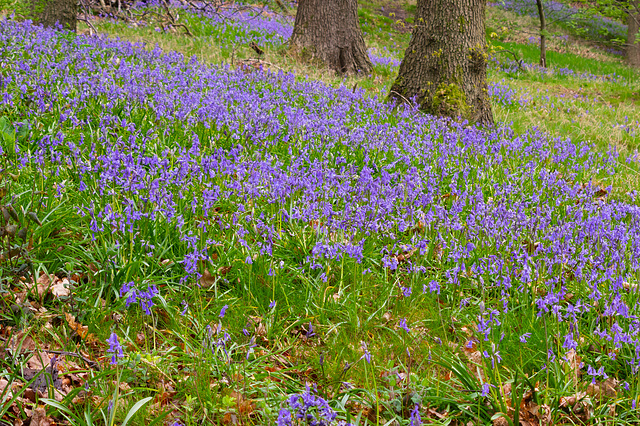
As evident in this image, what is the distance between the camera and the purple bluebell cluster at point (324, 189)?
3299 millimetres

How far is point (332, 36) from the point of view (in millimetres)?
11992

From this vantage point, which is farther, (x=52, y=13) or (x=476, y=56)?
(x=52, y=13)

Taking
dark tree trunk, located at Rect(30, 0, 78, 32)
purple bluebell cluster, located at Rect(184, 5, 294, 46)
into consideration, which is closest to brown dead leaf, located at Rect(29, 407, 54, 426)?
dark tree trunk, located at Rect(30, 0, 78, 32)

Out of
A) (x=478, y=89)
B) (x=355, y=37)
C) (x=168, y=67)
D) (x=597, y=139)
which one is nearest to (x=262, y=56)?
(x=355, y=37)

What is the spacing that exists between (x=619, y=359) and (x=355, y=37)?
35.1 feet

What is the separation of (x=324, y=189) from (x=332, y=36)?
8.76m

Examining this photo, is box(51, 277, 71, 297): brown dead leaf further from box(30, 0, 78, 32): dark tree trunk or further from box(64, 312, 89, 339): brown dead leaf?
box(30, 0, 78, 32): dark tree trunk

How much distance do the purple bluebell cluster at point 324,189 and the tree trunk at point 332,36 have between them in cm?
397

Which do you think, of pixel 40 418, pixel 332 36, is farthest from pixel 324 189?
pixel 332 36

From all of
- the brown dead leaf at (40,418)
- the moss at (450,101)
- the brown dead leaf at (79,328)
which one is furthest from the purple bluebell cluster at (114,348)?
the moss at (450,101)

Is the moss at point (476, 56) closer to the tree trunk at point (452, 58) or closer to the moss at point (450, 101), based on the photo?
the tree trunk at point (452, 58)

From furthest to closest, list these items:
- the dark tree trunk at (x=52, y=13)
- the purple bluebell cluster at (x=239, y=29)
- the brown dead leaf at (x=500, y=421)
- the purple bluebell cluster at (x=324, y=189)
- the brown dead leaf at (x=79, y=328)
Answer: the purple bluebell cluster at (x=239, y=29) → the dark tree trunk at (x=52, y=13) → the purple bluebell cluster at (x=324, y=189) → the brown dead leaf at (x=79, y=328) → the brown dead leaf at (x=500, y=421)

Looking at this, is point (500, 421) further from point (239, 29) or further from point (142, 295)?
point (239, 29)

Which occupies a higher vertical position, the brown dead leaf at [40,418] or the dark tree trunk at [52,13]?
the dark tree trunk at [52,13]
